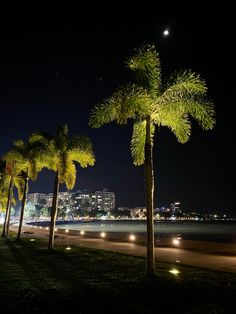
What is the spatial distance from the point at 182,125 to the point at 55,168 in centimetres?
1256

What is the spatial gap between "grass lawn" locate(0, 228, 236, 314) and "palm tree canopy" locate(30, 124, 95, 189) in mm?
9222

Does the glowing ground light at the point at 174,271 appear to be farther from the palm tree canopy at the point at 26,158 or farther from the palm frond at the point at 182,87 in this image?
the palm tree canopy at the point at 26,158

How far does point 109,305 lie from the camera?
33.3ft

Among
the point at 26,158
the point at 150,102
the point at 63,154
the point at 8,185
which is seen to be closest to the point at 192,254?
the point at 63,154

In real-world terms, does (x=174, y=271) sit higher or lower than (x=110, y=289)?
higher

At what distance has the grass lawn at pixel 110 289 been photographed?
32.6 ft

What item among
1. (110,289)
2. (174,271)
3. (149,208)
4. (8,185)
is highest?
(8,185)

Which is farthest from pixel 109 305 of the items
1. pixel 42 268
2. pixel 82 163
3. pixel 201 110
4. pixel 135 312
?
pixel 82 163

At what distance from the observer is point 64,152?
25.8 meters

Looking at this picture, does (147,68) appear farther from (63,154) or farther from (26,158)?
(26,158)

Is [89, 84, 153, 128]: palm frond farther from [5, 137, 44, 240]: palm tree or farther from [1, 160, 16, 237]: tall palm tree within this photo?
[1, 160, 16, 237]: tall palm tree

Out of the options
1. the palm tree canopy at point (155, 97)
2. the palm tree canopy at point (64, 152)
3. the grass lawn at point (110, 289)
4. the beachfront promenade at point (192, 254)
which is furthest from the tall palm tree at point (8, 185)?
the palm tree canopy at point (155, 97)

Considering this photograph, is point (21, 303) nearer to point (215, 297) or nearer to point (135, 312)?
point (135, 312)

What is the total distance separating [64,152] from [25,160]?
987 cm
